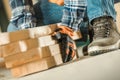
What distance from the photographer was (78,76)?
23.6 inches

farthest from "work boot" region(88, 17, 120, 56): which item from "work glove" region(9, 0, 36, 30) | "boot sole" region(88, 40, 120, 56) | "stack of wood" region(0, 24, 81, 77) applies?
"work glove" region(9, 0, 36, 30)

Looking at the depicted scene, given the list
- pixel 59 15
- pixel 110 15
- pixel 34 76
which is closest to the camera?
pixel 34 76

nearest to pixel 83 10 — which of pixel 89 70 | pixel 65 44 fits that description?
pixel 65 44

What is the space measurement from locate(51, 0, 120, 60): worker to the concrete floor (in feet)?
0.18

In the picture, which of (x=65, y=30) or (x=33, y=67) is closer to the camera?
(x=33, y=67)

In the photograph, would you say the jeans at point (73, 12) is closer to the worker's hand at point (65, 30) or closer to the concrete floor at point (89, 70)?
the worker's hand at point (65, 30)

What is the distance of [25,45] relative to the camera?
0.65m

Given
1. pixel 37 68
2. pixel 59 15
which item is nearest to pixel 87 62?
pixel 37 68

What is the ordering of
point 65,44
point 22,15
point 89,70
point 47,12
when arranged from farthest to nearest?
point 47,12
point 22,15
point 65,44
point 89,70

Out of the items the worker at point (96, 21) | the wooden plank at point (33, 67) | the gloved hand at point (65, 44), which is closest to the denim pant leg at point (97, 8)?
the worker at point (96, 21)

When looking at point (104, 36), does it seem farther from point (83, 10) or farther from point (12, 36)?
point (12, 36)

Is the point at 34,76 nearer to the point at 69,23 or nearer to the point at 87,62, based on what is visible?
the point at 87,62

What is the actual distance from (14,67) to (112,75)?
29 cm

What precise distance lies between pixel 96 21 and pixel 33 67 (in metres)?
0.28
